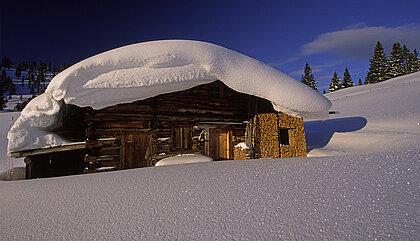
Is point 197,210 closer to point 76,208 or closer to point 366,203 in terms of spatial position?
point 76,208

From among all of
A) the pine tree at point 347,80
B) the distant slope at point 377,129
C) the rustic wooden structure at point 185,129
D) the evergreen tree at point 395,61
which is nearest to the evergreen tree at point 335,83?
the pine tree at point 347,80

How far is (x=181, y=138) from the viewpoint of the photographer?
9242 millimetres

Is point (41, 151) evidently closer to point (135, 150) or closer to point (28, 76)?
point (135, 150)

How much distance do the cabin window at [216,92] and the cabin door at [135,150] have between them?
3.69 m

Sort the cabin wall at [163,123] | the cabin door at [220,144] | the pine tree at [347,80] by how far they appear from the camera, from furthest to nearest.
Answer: the pine tree at [347,80] → the cabin door at [220,144] → the cabin wall at [163,123]

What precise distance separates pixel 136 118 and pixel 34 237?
6483 mm

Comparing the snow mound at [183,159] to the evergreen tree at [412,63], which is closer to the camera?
the snow mound at [183,159]

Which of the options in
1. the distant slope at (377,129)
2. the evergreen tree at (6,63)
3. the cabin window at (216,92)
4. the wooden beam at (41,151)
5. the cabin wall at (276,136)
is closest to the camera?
the wooden beam at (41,151)

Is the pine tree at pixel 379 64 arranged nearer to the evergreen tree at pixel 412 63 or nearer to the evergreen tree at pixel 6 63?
the evergreen tree at pixel 412 63

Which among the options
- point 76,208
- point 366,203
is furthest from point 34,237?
point 366,203

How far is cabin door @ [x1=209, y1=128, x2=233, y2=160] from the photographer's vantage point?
984cm

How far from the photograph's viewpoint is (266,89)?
25.9 ft

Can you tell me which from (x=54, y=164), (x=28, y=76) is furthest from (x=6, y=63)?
(x=54, y=164)

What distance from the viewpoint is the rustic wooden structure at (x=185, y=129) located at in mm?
8195
